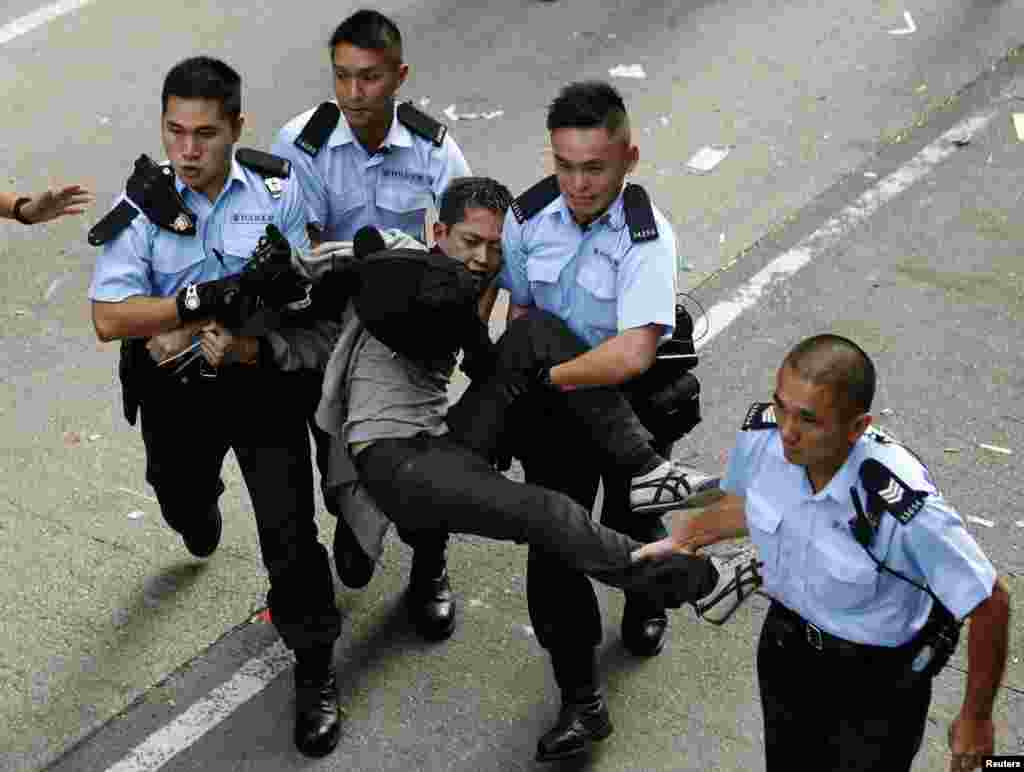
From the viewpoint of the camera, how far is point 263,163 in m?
5.24

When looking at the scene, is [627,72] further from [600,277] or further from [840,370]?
[840,370]

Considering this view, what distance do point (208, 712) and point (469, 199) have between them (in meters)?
1.95

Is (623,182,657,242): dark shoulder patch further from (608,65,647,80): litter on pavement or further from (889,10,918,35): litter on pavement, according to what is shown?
(889,10,918,35): litter on pavement

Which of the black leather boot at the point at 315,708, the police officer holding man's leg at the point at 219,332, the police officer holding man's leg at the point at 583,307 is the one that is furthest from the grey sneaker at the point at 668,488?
the black leather boot at the point at 315,708

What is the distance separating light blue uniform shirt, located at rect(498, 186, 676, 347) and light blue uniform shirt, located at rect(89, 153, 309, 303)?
2.49ft

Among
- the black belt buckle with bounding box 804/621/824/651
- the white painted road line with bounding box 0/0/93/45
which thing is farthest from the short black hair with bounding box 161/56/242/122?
the white painted road line with bounding box 0/0/93/45

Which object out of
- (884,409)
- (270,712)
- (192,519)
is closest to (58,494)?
(192,519)

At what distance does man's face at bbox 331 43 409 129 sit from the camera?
5484 mm

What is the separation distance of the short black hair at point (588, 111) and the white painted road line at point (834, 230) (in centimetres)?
273

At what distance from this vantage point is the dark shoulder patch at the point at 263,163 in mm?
5207

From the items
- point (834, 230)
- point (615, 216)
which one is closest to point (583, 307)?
point (615, 216)

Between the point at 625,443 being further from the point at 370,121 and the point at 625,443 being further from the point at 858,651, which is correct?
the point at 370,121

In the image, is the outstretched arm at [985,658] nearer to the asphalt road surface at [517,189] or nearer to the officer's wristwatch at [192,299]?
the asphalt road surface at [517,189]

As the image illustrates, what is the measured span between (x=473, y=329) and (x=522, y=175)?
4.43 meters
